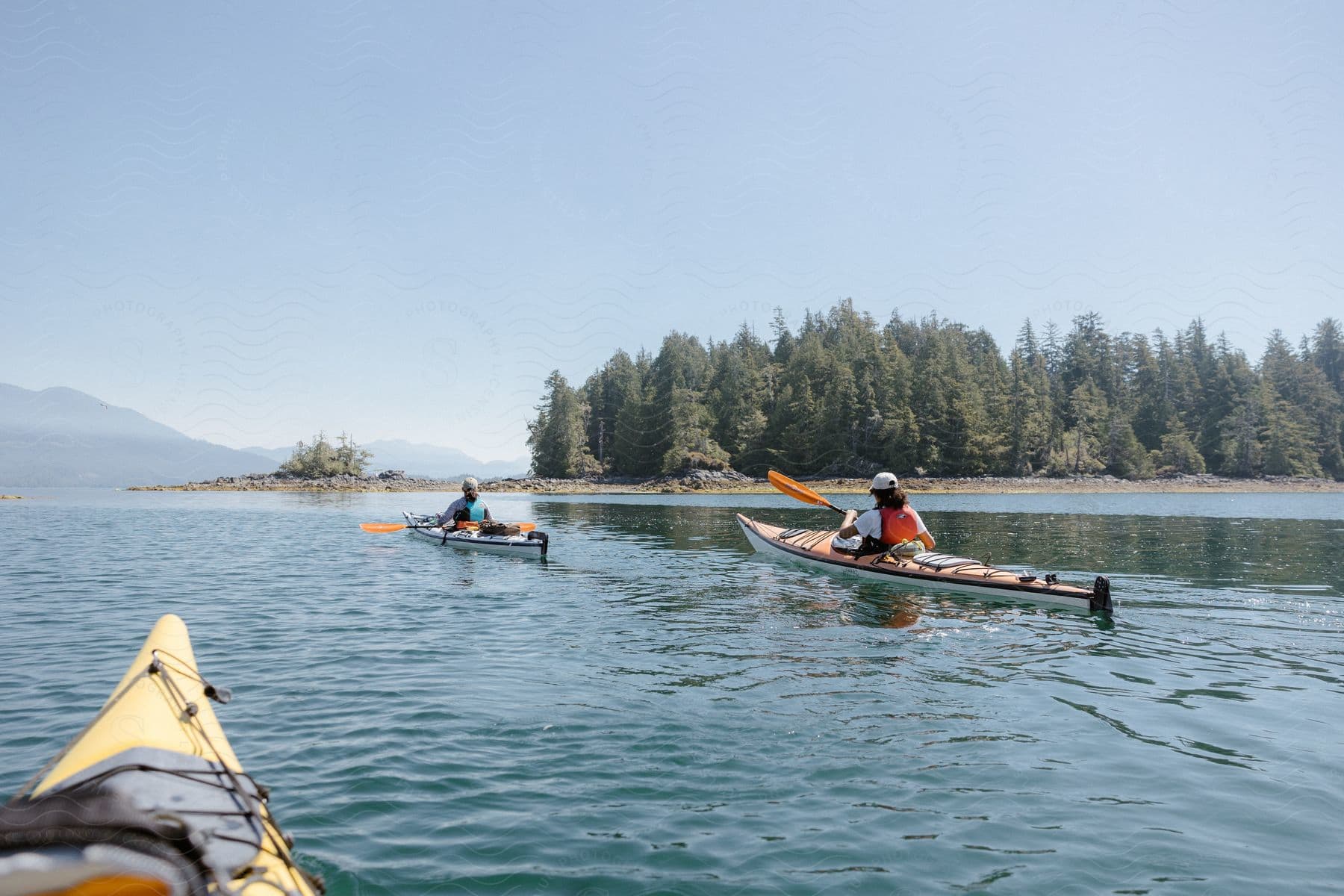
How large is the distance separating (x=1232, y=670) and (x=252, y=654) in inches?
485

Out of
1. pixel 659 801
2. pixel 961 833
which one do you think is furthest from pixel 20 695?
pixel 961 833

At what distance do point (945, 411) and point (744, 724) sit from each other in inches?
3546

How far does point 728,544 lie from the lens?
83.3 ft

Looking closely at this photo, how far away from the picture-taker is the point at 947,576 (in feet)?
47.2

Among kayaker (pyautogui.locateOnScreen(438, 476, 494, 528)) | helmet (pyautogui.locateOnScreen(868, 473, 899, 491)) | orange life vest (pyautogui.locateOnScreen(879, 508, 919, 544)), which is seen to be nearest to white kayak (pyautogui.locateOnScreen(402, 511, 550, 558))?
kayaker (pyautogui.locateOnScreen(438, 476, 494, 528))

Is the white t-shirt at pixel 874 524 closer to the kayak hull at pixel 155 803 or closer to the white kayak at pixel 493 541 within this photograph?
the white kayak at pixel 493 541

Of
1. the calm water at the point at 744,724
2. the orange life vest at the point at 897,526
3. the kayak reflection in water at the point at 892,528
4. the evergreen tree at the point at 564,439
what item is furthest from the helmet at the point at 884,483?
the evergreen tree at the point at 564,439

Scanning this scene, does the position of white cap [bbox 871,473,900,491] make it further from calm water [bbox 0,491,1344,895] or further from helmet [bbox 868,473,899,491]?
calm water [bbox 0,491,1344,895]

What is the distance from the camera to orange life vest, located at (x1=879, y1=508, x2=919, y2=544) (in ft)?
51.4

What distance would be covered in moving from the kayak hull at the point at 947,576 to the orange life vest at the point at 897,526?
0.41 meters

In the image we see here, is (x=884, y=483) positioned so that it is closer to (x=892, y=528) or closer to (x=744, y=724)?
(x=892, y=528)

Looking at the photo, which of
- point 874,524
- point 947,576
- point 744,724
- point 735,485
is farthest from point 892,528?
point 735,485

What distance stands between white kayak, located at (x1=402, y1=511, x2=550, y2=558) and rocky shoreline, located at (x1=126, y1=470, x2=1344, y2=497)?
188 ft

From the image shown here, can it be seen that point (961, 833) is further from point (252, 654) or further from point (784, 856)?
point (252, 654)
